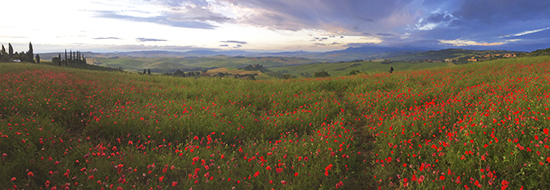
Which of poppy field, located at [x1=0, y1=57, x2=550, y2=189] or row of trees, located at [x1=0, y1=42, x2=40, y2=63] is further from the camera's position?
row of trees, located at [x1=0, y1=42, x2=40, y2=63]

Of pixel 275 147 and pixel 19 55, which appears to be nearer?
pixel 275 147

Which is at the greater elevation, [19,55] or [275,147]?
[19,55]

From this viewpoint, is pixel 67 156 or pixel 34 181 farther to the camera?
pixel 67 156

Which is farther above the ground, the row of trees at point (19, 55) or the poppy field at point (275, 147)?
the row of trees at point (19, 55)

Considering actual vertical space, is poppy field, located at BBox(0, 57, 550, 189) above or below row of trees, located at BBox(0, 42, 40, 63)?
below

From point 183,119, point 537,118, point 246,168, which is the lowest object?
point 246,168

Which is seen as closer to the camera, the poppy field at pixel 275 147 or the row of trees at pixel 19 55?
the poppy field at pixel 275 147

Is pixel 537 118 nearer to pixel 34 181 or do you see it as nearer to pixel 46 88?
pixel 34 181

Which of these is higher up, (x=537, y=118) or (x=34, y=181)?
(x=537, y=118)

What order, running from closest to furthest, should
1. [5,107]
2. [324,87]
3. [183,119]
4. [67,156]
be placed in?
1. [67,156]
2. [5,107]
3. [183,119]
4. [324,87]

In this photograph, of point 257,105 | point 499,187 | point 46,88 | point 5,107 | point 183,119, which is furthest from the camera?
→ point 257,105

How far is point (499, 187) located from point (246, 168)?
3984 millimetres

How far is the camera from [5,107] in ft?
19.8

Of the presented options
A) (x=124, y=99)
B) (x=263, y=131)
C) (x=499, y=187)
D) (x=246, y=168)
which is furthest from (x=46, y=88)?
(x=499, y=187)
